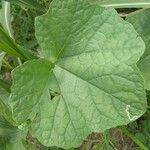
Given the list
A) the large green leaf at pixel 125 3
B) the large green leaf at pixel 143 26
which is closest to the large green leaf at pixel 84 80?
the large green leaf at pixel 143 26

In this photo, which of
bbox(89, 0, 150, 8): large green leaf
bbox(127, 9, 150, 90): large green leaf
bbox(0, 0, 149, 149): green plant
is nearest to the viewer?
bbox(0, 0, 149, 149): green plant

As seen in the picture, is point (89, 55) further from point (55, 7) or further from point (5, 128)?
point (5, 128)

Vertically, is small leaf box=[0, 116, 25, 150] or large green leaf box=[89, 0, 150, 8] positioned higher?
large green leaf box=[89, 0, 150, 8]

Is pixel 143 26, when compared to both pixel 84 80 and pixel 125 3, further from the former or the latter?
pixel 84 80

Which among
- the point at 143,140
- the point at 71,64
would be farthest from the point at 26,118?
the point at 143,140

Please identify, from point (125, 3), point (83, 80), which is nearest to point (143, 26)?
point (125, 3)

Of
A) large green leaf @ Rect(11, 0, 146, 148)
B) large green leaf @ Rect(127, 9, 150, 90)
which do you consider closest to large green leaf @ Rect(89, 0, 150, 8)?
large green leaf @ Rect(127, 9, 150, 90)

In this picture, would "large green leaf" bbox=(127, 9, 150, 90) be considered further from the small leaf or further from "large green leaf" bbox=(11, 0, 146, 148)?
the small leaf

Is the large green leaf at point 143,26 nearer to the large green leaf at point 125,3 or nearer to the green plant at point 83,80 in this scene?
the large green leaf at point 125,3
